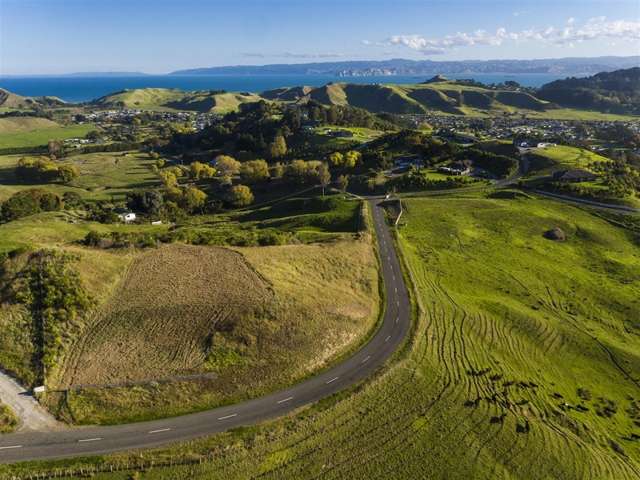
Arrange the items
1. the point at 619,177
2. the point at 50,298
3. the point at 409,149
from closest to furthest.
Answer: the point at 50,298, the point at 619,177, the point at 409,149

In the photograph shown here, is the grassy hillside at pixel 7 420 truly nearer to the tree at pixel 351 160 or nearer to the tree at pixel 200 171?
the tree at pixel 351 160

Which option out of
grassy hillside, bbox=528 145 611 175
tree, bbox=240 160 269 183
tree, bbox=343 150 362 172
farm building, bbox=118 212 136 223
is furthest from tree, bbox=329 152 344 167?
farm building, bbox=118 212 136 223

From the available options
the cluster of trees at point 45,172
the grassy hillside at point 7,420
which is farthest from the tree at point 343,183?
the cluster of trees at point 45,172

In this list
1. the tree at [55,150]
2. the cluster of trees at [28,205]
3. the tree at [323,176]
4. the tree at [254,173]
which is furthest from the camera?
the tree at [55,150]

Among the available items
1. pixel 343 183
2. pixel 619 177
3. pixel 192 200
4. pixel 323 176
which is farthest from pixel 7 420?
pixel 619 177

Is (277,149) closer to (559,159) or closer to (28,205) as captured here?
(28,205)

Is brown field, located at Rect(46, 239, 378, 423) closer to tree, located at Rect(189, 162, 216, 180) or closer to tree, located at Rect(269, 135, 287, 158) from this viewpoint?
tree, located at Rect(189, 162, 216, 180)

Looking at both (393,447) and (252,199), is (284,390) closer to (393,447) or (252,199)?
(393,447)
